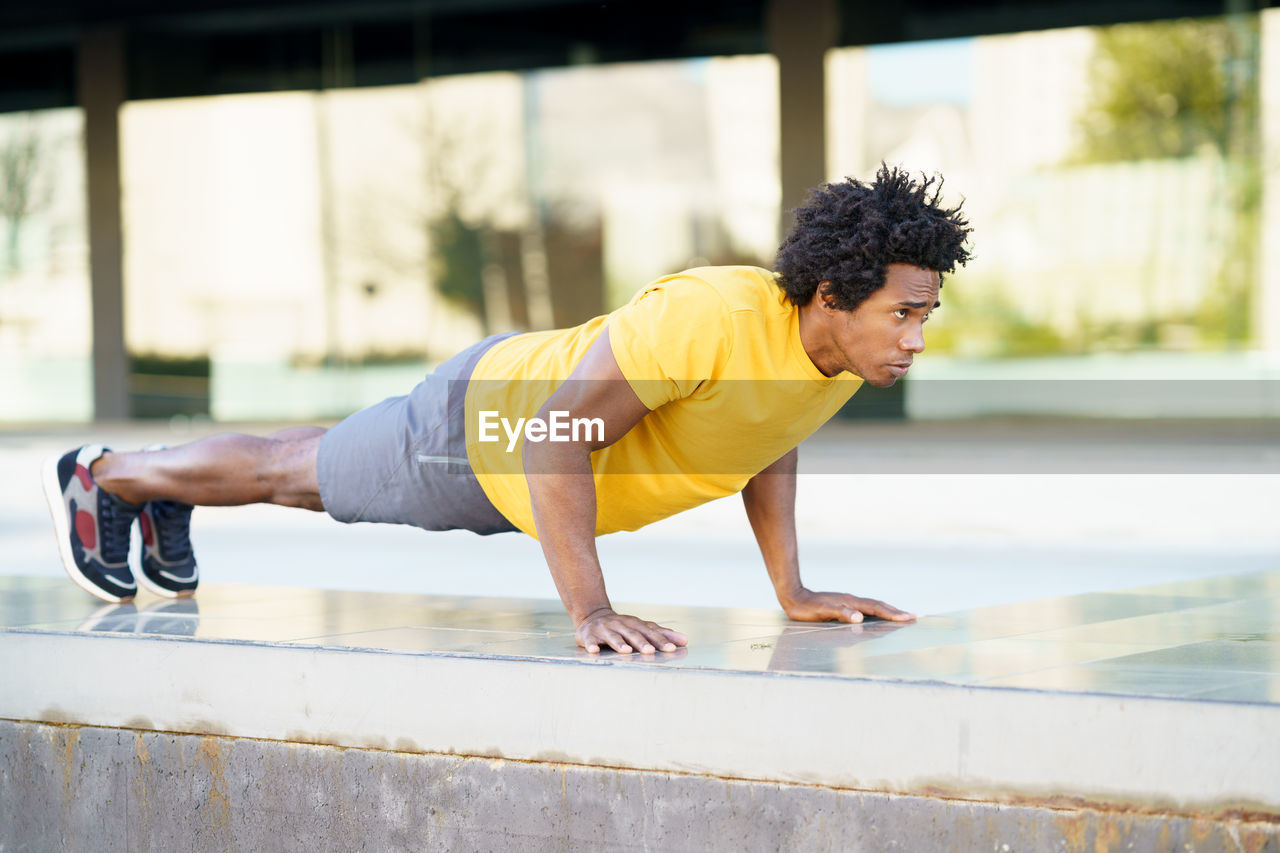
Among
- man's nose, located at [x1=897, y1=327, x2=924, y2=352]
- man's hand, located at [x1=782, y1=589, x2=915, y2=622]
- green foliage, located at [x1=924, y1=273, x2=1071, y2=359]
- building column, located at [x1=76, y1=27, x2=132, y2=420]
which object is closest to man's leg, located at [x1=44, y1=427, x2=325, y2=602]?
man's hand, located at [x1=782, y1=589, x2=915, y2=622]

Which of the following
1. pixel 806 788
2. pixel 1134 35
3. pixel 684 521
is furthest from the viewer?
pixel 1134 35

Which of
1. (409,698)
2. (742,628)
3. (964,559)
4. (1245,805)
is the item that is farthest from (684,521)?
(1245,805)

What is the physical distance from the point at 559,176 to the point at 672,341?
9.44 meters

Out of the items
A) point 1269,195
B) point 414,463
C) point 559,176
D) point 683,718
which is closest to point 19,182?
point 559,176

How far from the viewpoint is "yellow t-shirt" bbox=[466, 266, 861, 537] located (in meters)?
3.06

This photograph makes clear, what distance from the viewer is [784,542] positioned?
12.1 ft

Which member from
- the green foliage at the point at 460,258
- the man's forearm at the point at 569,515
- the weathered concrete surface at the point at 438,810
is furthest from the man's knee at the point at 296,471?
the green foliage at the point at 460,258

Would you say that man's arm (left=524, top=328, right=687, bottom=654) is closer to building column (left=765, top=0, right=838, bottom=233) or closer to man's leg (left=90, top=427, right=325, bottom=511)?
man's leg (left=90, top=427, right=325, bottom=511)

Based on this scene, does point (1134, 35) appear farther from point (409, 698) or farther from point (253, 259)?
point (409, 698)

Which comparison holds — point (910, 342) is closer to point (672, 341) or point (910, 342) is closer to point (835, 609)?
point (672, 341)

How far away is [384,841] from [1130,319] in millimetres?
8635

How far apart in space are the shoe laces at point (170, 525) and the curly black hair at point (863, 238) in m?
1.95

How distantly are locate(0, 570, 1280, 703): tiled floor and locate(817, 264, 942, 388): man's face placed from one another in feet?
1.96

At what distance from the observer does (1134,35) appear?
10344 mm
